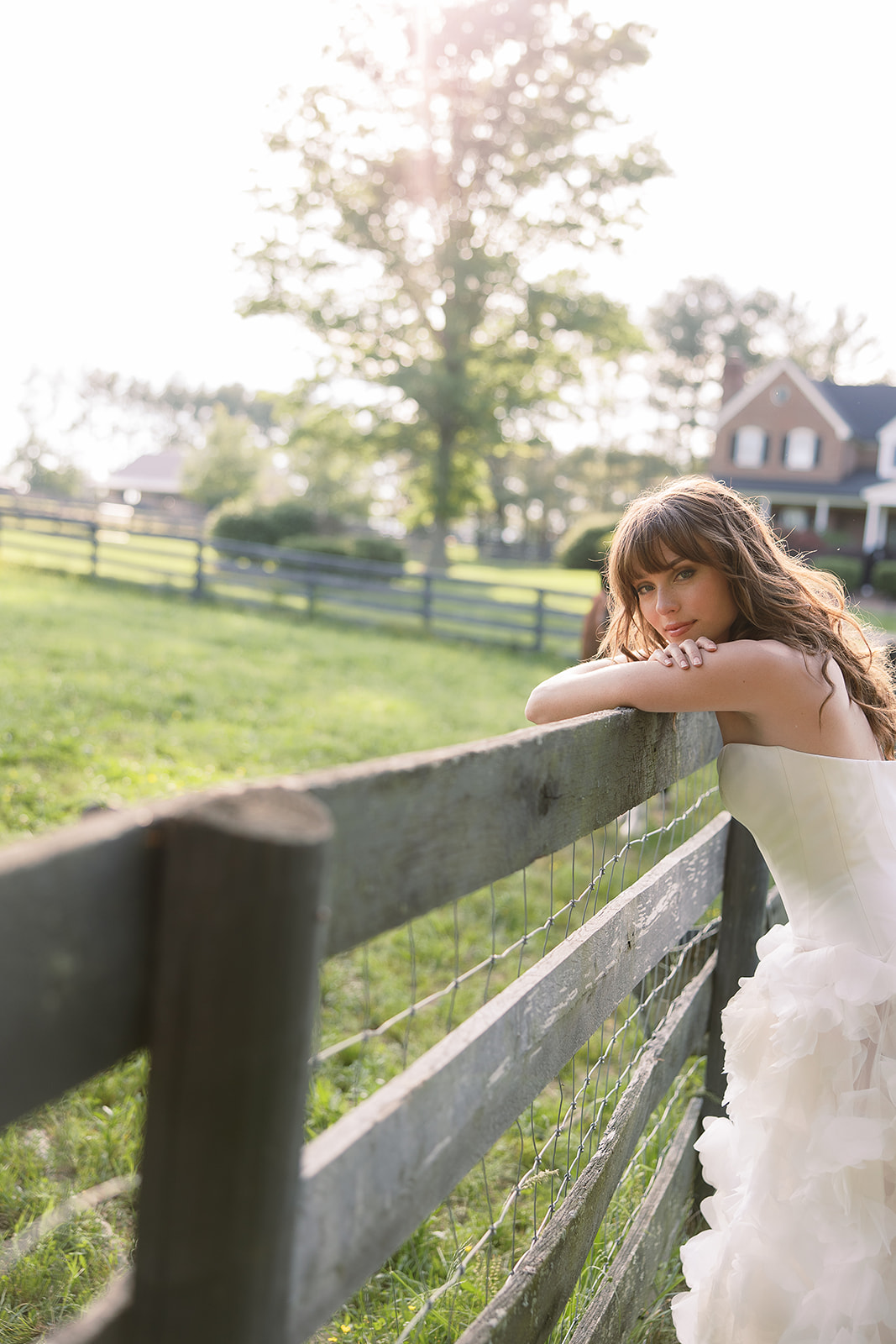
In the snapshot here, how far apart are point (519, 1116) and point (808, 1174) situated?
80 centimetres

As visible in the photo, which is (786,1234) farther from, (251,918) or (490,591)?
(490,591)

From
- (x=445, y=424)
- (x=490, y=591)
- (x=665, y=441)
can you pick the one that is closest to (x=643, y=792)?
(x=490, y=591)

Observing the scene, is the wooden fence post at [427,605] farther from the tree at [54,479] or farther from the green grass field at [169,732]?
the tree at [54,479]

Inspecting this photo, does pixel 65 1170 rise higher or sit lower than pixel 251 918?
lower

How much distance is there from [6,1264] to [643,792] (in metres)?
1.69

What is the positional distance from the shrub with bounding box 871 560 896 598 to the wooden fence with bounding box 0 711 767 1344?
26.1 m

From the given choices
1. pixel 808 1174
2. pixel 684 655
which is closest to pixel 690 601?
pixel 684 655

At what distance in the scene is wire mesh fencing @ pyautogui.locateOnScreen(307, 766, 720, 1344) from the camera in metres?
1.82

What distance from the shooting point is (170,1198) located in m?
0.73

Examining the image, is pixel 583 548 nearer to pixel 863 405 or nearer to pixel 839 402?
pixel 839 402

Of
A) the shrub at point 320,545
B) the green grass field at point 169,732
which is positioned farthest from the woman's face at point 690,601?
the shrub at point 320,545

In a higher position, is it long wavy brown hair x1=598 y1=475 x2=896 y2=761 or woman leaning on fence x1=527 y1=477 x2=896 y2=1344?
long wavy brown hair x1=598 y1=475 x2=896 y2=761

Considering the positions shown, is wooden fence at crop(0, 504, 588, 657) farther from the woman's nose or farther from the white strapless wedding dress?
the white strapless wedding dress

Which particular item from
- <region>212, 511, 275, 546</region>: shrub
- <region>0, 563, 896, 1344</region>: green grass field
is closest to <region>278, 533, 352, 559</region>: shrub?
<region>212, 511, 275, 546</region>: shrub
